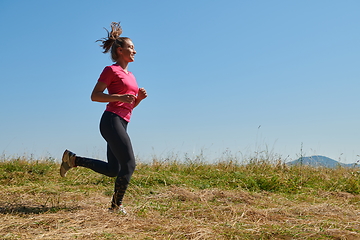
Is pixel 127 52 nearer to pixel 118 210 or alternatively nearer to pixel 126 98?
pixel 126 98

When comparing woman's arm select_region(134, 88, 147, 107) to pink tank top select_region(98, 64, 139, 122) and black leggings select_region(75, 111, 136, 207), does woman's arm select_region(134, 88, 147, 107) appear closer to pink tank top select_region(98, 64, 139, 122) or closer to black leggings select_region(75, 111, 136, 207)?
pink tank top select_region(98, 64, 139, 122)


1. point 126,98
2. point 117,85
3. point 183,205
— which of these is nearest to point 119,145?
point 126,98

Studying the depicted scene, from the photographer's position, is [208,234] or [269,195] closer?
[208,234]

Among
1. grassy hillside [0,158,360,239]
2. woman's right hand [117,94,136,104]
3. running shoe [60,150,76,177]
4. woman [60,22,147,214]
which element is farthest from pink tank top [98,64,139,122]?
grassy hillside [0,158,360,239]

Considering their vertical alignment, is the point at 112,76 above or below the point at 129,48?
below

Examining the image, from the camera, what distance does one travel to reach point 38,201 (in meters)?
4.90

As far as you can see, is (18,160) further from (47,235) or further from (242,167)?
(47,235)

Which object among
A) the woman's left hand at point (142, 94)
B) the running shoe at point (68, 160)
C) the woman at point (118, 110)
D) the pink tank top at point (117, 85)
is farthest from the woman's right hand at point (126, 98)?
the running shoe at point (68, 160)

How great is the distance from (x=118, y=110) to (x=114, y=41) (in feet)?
2.98

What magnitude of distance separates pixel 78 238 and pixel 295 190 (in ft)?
15.5

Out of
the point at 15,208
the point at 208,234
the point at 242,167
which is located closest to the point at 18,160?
the point at 15,208

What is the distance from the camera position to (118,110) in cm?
393

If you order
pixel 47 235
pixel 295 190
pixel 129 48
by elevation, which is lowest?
pixel 47 235

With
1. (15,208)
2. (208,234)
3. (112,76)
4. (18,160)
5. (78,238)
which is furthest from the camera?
(18,160)
